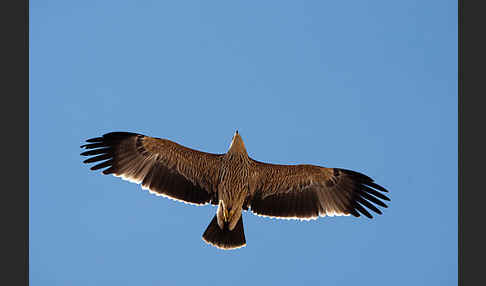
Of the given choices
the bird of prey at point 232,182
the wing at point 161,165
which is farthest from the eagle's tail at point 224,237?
the wing at point 161,165

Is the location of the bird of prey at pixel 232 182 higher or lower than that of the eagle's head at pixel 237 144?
lower

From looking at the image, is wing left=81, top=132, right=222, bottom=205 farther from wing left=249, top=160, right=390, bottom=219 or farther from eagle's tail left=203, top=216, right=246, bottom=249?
wing left=249, top=160, right=390, bottom=219

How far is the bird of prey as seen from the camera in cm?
990

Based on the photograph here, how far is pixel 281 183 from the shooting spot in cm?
1038

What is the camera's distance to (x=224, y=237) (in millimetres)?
9773

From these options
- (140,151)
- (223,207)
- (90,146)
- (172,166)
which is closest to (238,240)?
(223,207)

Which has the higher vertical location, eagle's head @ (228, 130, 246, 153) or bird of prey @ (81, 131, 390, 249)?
eagle's head @ (228, 130, 246, 153)

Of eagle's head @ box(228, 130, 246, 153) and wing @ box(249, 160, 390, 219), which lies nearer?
eagle's head @ box(228, 130, 246, 153)

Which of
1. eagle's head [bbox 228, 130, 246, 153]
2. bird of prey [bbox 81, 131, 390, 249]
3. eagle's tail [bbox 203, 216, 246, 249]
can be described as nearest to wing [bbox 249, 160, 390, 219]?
bird of prey [bbox 81, 131, 390, 249]

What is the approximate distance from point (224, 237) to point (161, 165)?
2.12 m

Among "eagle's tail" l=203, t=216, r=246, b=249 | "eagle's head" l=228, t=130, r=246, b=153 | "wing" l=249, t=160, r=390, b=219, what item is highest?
"eagle's head" l=228, t=130, r=246, b=153

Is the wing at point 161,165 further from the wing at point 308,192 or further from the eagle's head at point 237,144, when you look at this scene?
the wing at point 308,192

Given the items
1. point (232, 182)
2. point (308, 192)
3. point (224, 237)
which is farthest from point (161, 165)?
point (308, 192)

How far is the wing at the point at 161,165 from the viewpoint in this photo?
9.98m
